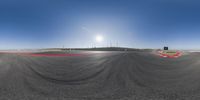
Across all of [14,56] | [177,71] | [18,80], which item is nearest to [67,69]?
[18,80]

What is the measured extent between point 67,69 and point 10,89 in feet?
8.86

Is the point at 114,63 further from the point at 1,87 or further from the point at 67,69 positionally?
the point at 1,87

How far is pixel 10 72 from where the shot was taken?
7.60 metres

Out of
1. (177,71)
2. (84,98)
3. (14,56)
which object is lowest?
(84,98)

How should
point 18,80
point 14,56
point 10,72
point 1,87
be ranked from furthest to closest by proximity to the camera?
1. point 14,56
2. point 10,72
3. point 18,80
4. point 1,87

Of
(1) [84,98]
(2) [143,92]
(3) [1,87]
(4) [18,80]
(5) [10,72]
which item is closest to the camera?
(1) [84,98]

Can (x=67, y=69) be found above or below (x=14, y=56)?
below

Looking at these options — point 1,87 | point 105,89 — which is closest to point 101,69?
point 105,89

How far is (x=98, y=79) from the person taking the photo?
7.01 meters

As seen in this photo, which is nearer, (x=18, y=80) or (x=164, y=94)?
(x=164, y=94)

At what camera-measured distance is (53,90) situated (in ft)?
20.3

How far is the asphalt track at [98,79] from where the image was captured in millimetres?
5777

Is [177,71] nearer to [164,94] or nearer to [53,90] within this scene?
[164,94]

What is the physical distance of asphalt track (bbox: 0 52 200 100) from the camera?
5.78m
